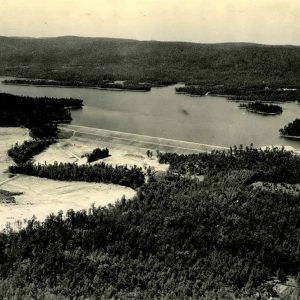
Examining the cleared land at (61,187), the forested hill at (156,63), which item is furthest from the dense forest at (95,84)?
the cleared land at (61,187)

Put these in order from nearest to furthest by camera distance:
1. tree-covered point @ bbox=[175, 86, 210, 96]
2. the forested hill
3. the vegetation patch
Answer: the vegetation patch
tree-covered point @ bbox=[175, 86, 210, 96]
the forested hill

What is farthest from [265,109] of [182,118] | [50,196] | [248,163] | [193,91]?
[50,196]

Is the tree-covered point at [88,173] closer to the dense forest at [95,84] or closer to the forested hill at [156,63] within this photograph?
the dense forest at [95,84]

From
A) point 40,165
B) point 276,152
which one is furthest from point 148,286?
point 276,152

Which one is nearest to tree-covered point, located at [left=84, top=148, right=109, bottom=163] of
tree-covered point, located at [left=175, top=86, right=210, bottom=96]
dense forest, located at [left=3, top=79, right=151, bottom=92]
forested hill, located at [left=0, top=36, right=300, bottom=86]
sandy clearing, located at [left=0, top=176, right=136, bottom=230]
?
sandy clearing, located at [left=0, top=176, right=136, bottom=230]

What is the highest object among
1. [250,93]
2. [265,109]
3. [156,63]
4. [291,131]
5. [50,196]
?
[156,63]

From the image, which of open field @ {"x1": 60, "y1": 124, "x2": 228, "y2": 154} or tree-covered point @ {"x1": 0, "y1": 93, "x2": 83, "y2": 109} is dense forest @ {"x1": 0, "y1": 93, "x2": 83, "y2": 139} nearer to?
tree-covered point @ {"x1": 0, "y1": 93, "x2": 83, "y2": 109}

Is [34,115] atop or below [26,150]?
atop

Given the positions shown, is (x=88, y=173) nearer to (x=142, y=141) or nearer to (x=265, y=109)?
(x=142, y=141)
